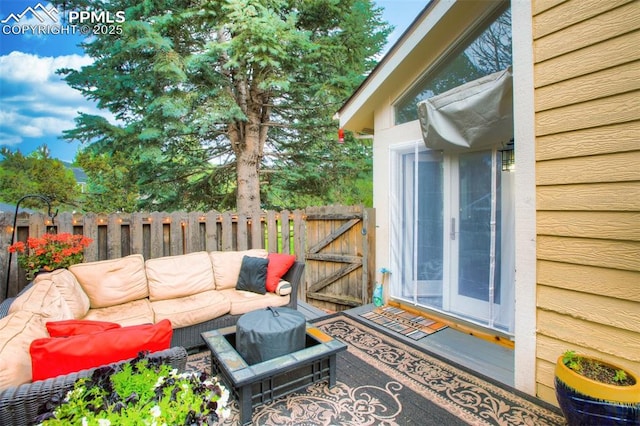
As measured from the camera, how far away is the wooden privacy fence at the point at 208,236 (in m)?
3.37

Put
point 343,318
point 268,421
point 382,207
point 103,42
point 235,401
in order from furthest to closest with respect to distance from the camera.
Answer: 1. point 103,42
2. point 382,207
3. point 343,318
4. point 235,401
5. point 268,421

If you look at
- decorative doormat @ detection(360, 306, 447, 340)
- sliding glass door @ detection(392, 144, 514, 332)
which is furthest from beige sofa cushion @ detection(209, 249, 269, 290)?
sliding glass door @ detection(392, 144, 514, 332)

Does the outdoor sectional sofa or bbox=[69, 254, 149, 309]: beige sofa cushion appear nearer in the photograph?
the outdoor sectional sofa

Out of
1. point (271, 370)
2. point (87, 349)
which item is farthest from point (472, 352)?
point (87, 349)

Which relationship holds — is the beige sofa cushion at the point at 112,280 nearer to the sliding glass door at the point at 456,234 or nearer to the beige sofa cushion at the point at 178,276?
the beige sofa cushion at the point at 178,276

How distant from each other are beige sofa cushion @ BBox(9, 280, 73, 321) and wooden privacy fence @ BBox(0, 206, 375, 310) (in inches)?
53.1

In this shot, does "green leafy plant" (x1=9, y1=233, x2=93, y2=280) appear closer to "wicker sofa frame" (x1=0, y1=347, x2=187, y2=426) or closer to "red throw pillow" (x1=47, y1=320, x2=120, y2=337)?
"red throw pillow" (x1=47, y1=320, x2=120, y2=337)

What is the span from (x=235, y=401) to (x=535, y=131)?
9.49 feet

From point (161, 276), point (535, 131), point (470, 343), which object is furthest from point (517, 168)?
point (161, 276)

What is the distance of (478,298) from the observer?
3178mm

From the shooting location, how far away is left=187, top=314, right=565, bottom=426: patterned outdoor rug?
6.59 ft

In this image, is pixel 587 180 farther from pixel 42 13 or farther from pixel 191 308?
pixel 42 13

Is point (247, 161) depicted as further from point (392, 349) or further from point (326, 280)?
point (392, 349)

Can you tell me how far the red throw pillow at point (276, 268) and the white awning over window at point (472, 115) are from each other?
2.15 m
